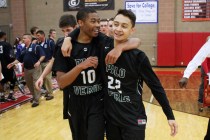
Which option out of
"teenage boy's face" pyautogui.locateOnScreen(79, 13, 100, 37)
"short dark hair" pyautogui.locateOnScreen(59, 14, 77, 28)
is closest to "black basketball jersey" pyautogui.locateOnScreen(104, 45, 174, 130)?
"teenage boy's face" pyautogui.locateOnScreen(79, 13, 100, 37)

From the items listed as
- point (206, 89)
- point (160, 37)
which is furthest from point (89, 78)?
point (160, 37)

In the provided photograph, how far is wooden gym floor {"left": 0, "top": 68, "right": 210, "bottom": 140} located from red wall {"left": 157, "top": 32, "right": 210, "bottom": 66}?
→ 225 inches

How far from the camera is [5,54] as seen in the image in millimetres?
8852

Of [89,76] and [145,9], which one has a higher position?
[145,9]

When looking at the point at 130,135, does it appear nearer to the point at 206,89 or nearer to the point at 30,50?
the point at 206,89

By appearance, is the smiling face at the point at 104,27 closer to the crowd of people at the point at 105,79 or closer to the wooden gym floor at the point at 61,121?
the wooden gym floor at the point at 61,121

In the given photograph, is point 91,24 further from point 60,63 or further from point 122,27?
point 60,63

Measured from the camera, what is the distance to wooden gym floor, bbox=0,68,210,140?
571 centimetres

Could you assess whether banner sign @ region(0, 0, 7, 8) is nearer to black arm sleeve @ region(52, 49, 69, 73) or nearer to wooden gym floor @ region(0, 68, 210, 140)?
wooden gym floor @ region(0, 68, 210, 140)

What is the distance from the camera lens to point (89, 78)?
3.10m

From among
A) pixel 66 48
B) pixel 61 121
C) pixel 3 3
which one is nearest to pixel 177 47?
pixel 3 3

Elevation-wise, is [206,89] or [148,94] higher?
[206,89]

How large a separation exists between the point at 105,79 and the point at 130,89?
0.29 meters

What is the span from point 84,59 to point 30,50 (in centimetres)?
541
